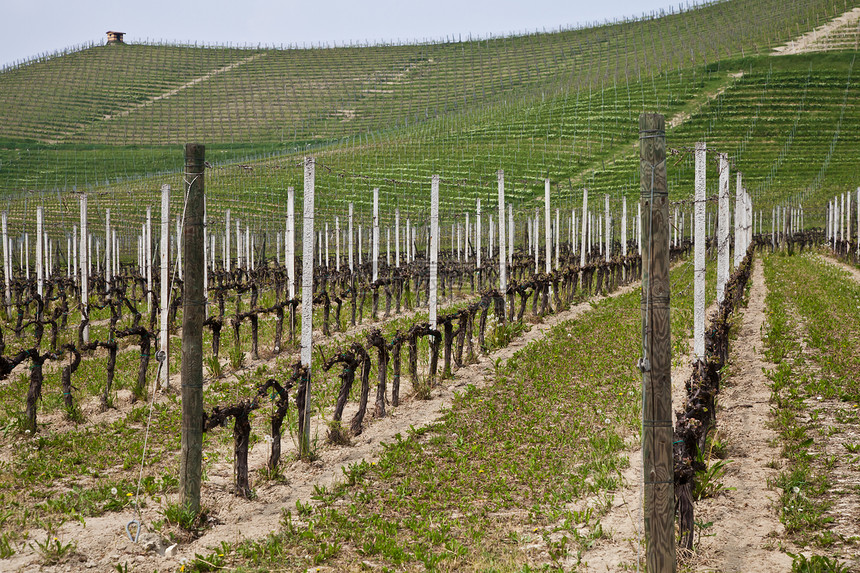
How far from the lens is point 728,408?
9.34m

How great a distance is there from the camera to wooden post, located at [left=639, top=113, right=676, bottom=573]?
4.61 metres

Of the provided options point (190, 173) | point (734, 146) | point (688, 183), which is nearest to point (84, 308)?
point (190, 173)

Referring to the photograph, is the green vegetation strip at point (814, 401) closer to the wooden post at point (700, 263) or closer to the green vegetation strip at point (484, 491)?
the wooden post at point (700, 263)

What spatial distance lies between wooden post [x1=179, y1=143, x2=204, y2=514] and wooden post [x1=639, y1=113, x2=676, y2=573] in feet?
12.0

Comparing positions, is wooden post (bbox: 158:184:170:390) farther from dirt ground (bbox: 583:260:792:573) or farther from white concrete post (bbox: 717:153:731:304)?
white concrete post (bbox: 717:153:731:304)

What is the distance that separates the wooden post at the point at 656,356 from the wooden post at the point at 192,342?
3.65 m

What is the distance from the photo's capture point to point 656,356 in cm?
462

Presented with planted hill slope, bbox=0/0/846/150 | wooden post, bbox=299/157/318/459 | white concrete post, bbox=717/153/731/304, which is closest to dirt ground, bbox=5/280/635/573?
wooden post, bbox=299/157/318/459

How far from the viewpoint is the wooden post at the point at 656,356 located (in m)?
4.61

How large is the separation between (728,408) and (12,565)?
25.8ft

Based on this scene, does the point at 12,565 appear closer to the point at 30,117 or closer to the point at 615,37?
the point at 30,117

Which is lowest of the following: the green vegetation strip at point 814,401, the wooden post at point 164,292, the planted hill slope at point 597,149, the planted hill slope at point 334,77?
the green vegetation strip at point 814,401

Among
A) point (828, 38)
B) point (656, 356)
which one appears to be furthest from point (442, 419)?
point (828, 38)

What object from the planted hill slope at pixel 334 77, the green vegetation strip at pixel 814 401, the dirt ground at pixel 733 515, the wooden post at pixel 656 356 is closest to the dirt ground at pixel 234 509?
the dirt ground at pixel 733 515
